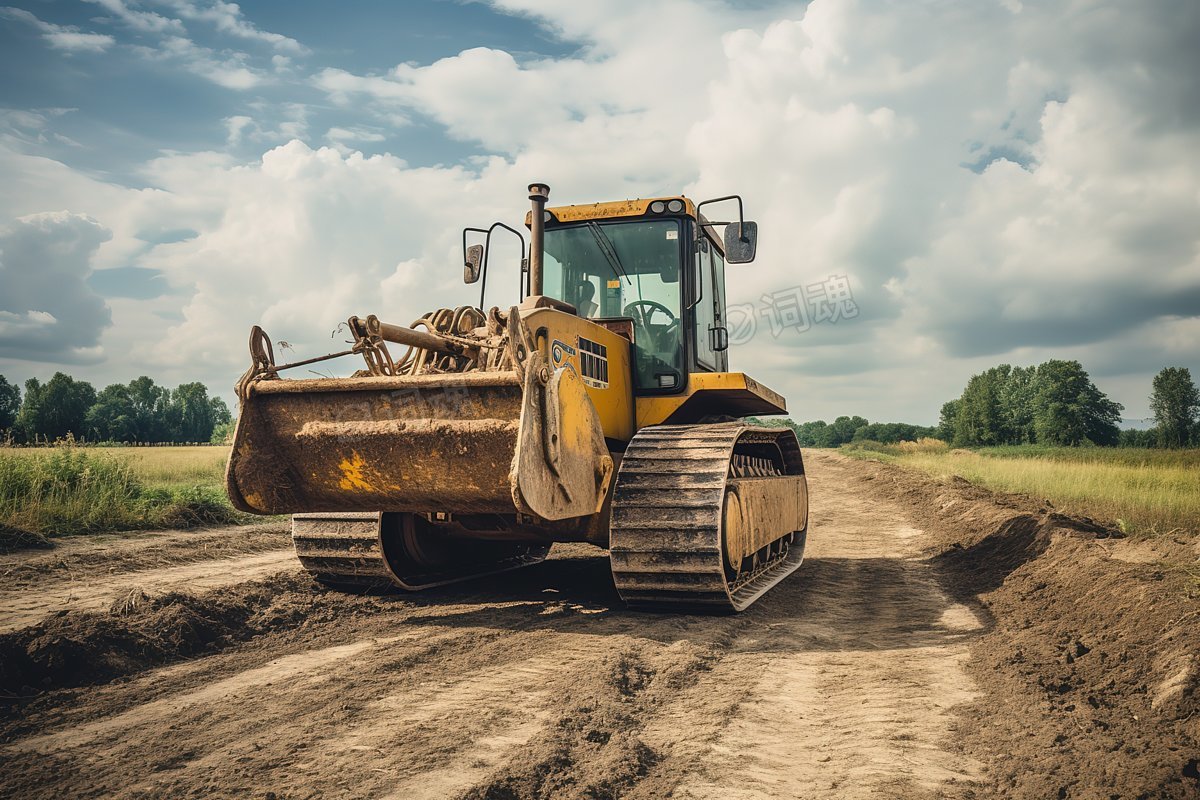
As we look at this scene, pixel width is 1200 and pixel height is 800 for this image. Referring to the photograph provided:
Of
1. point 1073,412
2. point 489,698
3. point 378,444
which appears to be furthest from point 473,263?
point 1073,412

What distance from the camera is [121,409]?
290 ft

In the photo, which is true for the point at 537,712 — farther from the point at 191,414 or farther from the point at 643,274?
the point at 191,414

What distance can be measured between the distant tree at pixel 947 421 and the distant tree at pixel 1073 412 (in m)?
20.4

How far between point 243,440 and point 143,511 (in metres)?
7.18

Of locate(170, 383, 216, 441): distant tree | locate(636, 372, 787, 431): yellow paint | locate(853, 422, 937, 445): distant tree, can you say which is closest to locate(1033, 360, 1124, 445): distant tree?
locate(853, 422, 937, 445): distant tree

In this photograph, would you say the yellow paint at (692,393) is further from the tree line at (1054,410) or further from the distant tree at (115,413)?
the distant tree at (115,413)

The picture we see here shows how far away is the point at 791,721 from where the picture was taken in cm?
360

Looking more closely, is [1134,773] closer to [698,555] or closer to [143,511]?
[698,555]

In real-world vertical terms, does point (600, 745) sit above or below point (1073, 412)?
below

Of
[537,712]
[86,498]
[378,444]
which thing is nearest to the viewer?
[537,712]

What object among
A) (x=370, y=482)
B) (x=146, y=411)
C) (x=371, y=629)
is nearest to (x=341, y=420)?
(x=370, y=482)

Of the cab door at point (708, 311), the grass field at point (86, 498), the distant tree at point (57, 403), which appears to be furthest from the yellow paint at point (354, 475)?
the distant tree at point (57, 403)

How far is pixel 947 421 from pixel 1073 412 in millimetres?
28948

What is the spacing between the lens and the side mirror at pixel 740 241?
273 inches
